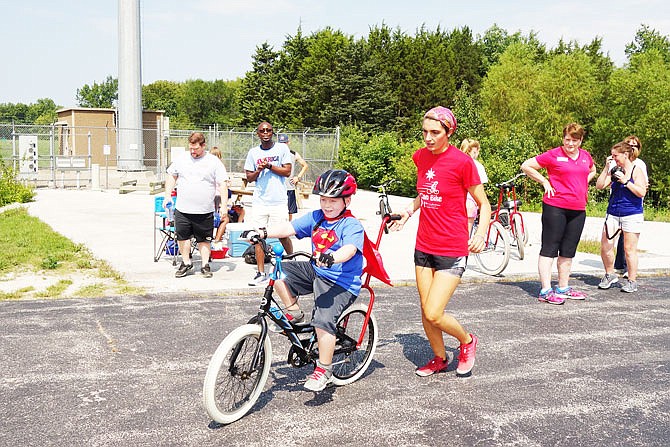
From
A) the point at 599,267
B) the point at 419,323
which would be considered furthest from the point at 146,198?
the point at 419,323

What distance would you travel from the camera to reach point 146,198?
911 inches

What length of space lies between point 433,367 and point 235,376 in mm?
1851

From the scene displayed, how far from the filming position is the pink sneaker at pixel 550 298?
27.1 feet

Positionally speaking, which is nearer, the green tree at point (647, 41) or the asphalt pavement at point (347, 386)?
the asphalt pavement at point (347, 386)

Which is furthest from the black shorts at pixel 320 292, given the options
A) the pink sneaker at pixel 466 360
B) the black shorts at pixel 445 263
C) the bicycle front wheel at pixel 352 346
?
the pink sneaker at pixel 466 360

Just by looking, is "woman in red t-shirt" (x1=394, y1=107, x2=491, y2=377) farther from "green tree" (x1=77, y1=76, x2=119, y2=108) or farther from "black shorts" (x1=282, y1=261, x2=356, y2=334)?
"green tree" (x1=77, y1=76, x2=119, y2=108)

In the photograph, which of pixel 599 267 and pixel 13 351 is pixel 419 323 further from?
pixel 599 267

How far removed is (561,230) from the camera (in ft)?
27.1

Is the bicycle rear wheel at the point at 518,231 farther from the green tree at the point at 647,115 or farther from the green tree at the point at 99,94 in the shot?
the green tree at the point at 99,94

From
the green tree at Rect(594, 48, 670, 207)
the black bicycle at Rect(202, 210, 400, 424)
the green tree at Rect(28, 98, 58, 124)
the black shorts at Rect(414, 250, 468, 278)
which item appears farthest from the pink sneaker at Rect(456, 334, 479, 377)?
the green tree at Rect(28, 98, 58, 124)

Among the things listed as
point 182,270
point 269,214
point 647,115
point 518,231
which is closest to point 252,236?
point 269,214

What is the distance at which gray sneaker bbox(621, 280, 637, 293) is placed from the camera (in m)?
9.09

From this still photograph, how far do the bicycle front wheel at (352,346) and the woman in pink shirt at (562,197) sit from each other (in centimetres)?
351

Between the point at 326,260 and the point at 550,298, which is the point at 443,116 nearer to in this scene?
the point at 326,260
